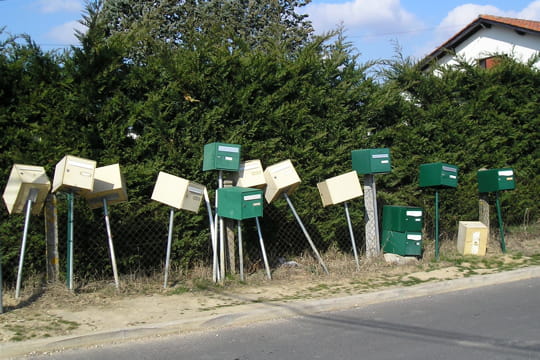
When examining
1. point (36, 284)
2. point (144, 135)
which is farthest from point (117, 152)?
point (36, 284)

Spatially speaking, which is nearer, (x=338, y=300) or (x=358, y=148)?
(x=338, y=300)

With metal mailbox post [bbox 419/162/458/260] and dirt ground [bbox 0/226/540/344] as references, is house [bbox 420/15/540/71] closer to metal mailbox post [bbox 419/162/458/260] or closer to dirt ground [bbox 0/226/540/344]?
metal mailbox post [bbox 419/162/458/260]

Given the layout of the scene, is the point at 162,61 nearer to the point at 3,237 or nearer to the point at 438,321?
the point at 3,237

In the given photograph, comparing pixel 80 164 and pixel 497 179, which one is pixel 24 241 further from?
pixel 497 179

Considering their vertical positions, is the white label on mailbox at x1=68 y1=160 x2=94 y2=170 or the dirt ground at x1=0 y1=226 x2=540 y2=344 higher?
the white label on mailbox at x1=68 y1=160 x2=94 y2=170

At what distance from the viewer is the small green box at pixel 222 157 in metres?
7.02

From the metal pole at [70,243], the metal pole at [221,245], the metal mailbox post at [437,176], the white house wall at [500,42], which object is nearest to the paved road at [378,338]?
the metal pole at [221,245]

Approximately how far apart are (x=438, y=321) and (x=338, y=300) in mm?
1199

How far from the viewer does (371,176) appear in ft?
27.7

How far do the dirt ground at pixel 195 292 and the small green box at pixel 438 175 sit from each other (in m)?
1.27

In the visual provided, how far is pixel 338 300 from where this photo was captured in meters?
6.46

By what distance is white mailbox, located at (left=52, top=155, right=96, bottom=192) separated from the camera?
19.9 feet

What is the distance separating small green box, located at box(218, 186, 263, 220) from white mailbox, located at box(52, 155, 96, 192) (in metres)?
1.74

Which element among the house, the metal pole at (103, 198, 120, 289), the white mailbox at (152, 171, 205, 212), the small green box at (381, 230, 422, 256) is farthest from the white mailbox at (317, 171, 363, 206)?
the house
